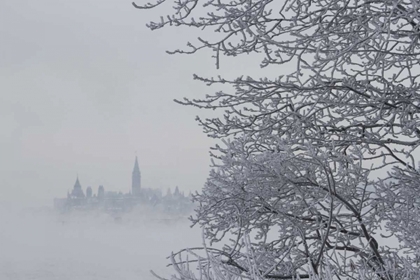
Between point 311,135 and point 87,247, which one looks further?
point 87,247

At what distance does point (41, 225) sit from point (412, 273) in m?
134

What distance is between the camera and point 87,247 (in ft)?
378

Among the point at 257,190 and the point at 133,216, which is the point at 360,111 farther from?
the point at 133,216

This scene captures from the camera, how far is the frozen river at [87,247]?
277ft

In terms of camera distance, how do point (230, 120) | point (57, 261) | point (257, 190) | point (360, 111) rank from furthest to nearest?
1. point (57, 261)
2. point (230, 120)
3. point (360, 111)
4. point (257, 190)

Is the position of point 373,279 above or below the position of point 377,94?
below

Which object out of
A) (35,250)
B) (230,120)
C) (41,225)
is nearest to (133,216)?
(35,250)

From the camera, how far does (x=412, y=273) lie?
445 cm

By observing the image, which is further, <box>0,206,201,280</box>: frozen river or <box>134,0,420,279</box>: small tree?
<box>0,206,201,280</box>: frozen river

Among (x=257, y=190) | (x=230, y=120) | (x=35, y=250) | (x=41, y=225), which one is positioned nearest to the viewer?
(x=257, y=190)

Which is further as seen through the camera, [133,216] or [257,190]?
[133,216]

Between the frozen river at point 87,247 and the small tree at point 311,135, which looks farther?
the frozen river at point 87,247

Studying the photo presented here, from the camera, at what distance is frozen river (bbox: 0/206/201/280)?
8450 centimetres

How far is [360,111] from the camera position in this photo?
538 cm
